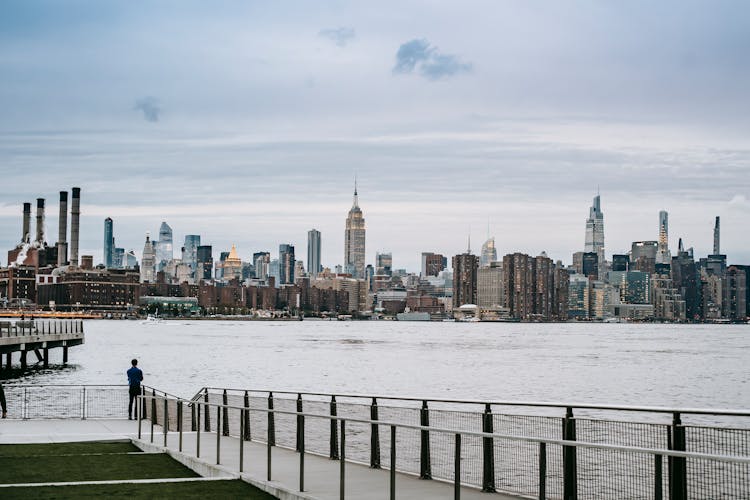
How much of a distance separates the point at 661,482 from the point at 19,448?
15430 mm

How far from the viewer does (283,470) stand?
1608 cm

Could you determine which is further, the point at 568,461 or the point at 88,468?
the point at 88,468

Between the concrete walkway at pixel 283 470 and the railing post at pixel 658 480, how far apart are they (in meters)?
2.65

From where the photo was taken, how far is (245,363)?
110812 millimetres

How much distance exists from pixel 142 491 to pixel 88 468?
360 centimetres

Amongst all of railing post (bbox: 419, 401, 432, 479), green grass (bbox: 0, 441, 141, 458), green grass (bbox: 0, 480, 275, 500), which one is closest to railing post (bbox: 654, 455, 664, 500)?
railing post (bbox: 419, 401, 432, 479)

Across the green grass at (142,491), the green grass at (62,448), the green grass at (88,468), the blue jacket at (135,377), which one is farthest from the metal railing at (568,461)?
the blue jacket at (135,377)

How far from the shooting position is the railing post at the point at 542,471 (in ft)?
39.3

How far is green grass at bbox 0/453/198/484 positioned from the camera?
16773 millimetres

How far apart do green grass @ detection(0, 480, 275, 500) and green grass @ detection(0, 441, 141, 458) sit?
5.77 meters

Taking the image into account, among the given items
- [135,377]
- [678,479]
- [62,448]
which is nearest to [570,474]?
[678,479]

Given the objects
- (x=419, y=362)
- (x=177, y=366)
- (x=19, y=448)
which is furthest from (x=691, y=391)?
(x=19, y=448)

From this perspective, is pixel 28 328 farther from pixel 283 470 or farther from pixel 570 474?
pixel 570 474

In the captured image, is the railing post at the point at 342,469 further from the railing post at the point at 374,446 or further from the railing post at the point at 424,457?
the railing post at the point at 374,446
